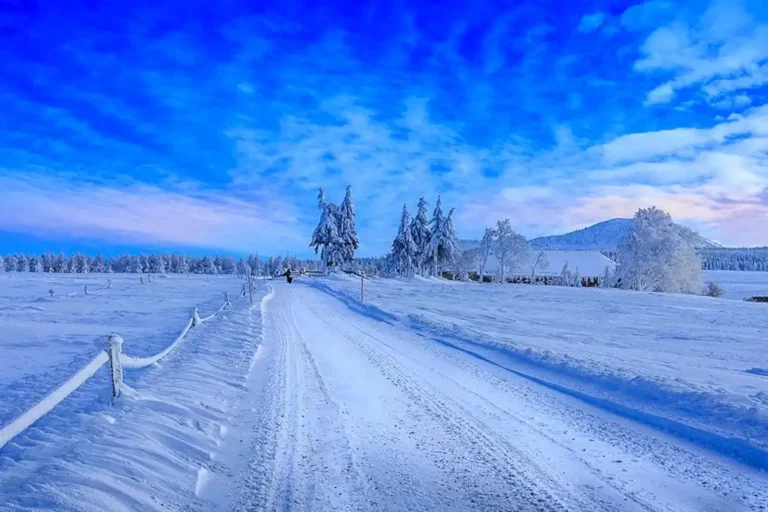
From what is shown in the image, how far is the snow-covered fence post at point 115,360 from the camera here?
5852 mm

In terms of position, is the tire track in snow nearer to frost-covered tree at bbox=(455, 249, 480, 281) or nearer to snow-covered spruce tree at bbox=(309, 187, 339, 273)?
snow-covered spruce tree at bbox=(309, 187, 339, 273)

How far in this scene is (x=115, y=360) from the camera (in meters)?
5.94

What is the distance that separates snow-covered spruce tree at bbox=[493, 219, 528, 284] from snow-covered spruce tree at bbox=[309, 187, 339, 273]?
24.0m

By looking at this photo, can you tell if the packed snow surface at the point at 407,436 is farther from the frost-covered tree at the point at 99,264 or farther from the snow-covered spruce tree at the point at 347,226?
the frost-covered tree at the point at 99,264

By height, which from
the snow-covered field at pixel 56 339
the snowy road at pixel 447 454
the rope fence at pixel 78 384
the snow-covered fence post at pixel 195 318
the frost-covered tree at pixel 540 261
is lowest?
the snow-covered field at pixel 56 339

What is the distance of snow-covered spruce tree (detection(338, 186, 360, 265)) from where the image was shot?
58.3 metres

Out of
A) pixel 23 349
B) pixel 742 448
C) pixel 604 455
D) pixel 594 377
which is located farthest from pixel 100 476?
pixel 23 349

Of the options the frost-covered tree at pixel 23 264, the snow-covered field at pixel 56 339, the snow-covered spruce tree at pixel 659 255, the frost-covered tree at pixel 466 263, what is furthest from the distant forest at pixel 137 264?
the snow-covered field at pixel 56 339

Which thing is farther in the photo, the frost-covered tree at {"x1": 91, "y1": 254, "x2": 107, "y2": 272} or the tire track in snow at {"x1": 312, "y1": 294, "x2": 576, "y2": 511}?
the frost-covered tree at {"x1": 91, "y1": 254, "x2": 107, "y2": 272}

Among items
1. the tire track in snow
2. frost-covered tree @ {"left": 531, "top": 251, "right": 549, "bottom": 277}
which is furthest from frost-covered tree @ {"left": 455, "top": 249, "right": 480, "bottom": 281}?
the tire track in snow

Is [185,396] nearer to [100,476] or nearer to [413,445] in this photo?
[100,476]

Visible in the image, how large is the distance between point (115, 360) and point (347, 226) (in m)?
52.9

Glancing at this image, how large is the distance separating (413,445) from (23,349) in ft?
40.2

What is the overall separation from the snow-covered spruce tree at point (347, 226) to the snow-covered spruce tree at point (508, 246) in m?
21.1
